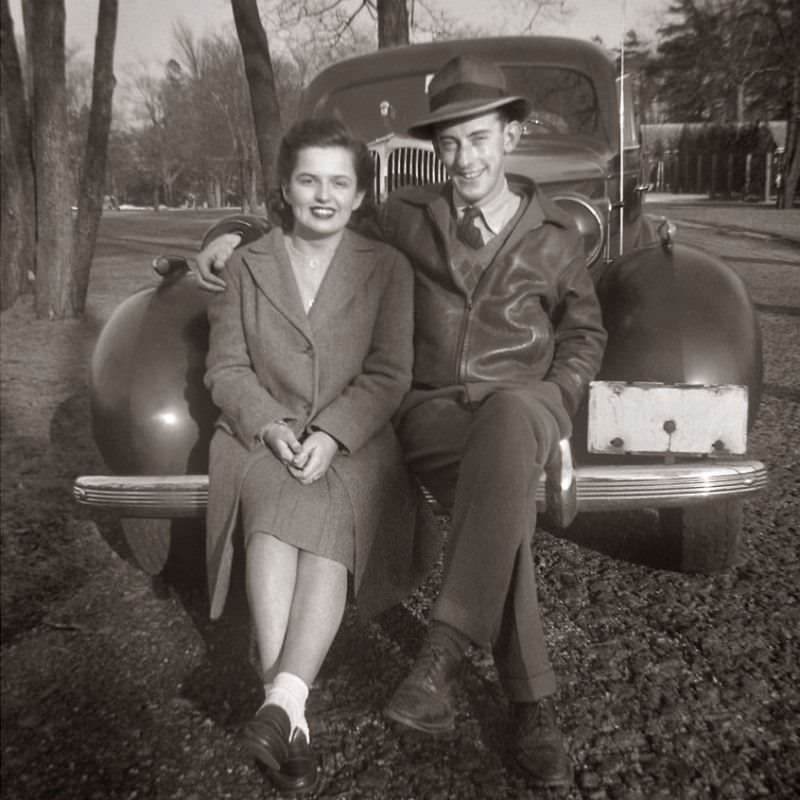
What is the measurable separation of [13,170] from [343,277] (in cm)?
776

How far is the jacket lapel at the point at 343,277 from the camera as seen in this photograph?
8.13ft

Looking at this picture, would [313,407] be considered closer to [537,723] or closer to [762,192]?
[537,723]

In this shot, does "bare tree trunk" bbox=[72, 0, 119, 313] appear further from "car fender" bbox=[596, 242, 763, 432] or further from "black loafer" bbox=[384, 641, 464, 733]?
"black loafer" bbox=[384, 641, 464, 733]

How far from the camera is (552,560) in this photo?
3.21 meters

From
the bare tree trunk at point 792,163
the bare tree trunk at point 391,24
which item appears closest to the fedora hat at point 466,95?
the bare tree trunk at point 391,24

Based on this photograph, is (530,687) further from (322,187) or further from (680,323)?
(322,187)

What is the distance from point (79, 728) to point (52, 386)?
4.26m

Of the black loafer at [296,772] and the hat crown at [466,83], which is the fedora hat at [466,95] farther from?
the black loafer at [296,772]

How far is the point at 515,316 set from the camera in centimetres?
254

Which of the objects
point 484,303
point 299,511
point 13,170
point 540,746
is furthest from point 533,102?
point 13,170

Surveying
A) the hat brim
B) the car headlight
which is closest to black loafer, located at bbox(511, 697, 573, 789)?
the hat brim

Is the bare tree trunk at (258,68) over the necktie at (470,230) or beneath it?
over

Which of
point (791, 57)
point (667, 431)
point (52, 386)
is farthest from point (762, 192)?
point (667, 431)

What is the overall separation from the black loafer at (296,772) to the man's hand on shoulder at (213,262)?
1.23 metres
